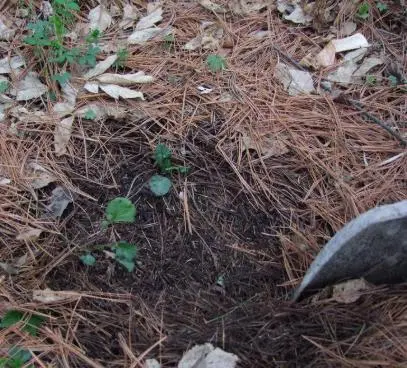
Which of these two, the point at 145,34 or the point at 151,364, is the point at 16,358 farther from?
the point at 145,34

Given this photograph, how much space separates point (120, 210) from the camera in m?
1.73

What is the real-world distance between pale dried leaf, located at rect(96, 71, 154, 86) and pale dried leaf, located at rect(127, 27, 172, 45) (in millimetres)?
231

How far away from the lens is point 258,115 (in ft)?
6.63

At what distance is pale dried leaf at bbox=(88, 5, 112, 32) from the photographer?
2338 millimetres

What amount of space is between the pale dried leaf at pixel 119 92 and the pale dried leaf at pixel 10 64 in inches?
15.8

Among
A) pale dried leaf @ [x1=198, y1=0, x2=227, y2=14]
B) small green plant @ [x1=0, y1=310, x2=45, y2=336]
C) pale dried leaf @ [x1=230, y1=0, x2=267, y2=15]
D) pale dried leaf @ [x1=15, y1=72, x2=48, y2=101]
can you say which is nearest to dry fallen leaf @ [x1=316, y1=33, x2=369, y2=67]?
pale dried leaf @ [x1=230, y1=0, x2=267, y2=15]

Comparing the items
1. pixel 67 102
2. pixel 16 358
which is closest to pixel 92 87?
pixel 67 102

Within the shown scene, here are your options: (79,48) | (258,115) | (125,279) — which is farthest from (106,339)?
(79,48)

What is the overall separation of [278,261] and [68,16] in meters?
1.46

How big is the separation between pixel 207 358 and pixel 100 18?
162 centimetres

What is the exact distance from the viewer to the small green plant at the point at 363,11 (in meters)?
2.30

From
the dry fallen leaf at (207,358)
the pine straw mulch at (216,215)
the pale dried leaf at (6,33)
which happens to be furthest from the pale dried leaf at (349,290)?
the pale dried leaf at (6,33)

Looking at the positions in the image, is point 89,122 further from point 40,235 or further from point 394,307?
point 394,307

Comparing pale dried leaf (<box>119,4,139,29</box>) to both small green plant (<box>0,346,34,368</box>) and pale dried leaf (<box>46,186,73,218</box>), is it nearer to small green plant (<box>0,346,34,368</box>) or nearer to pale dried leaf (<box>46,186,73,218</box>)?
pale dried leaf (<box>46,186,73,218</box>)
